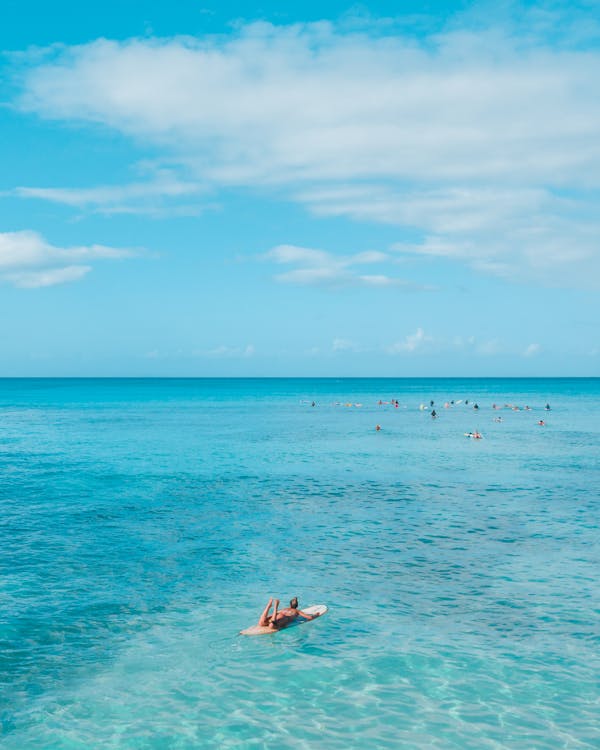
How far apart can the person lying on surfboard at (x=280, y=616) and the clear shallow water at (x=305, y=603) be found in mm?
414

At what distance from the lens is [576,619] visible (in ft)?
70.8

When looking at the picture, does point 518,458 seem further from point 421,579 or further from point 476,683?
point 476,683

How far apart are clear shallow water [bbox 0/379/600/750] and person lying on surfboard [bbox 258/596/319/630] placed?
16.3 inches

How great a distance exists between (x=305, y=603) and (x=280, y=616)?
2.38m

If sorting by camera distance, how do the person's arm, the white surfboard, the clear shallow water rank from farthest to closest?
the person's arm, the white surfboard, the clear shallow water

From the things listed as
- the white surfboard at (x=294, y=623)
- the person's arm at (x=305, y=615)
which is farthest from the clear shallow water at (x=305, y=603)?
the person's arm at (x=305, y=615)

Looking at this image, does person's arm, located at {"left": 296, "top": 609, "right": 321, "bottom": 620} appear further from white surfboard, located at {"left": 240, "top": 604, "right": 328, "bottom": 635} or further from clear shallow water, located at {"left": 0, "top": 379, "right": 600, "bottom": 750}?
clear shallow water, located at {"left": 0, "top": 379, "right": 600, "bottom": 750}

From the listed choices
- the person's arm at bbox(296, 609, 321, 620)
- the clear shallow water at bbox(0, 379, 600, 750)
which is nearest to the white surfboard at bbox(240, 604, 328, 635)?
the person's arm at bbox(296, 609, 321, 620)

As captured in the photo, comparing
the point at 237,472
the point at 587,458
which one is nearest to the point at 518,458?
the point at 587,458

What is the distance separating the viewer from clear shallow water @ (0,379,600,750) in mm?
16031

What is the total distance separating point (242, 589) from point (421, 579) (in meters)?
7.08

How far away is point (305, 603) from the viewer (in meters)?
23.2

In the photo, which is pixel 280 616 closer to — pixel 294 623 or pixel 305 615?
pixel 294 623

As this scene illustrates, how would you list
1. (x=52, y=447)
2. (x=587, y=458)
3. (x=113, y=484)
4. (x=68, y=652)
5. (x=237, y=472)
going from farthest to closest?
1. (x=52, y=447)
2. (x=587, y=458)
3. (x=237, y=472)
4. (x=113, y=484)
5. (x=68, y=652)
